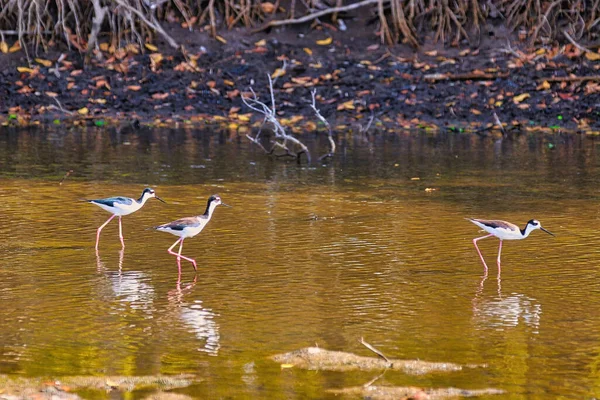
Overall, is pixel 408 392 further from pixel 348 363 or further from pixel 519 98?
pixel 519 98

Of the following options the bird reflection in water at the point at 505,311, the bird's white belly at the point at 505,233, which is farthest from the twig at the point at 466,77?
the bird reflection in water at the point at 505,311

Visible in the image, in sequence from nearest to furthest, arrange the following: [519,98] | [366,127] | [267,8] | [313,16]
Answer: [366,127] → [519,98] → [313,16] → [267,8]

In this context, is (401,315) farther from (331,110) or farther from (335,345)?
(331,110)

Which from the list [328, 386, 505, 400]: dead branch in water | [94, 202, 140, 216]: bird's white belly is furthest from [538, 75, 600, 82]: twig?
[328, 386, 505, 400]: dead branch in water

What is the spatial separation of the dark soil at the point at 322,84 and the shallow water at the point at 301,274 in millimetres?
4329

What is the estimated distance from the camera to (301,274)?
32.8ft

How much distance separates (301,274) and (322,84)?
13.4 metres

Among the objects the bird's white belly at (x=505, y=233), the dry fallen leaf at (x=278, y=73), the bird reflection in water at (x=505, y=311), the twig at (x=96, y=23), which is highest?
the twig at (x=96, y=23)

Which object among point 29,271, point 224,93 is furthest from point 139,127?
point 29,271

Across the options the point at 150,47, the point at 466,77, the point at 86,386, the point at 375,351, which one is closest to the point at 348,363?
the point at 375,351

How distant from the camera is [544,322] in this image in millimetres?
8453

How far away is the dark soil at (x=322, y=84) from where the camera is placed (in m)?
21.8

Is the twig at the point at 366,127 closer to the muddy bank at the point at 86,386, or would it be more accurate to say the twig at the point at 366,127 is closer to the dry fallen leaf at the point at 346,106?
the dry fallen leaf at the point at 346,106

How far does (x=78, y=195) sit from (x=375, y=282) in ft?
17.7
